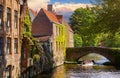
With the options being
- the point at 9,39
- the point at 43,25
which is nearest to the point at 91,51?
the point at 43,25

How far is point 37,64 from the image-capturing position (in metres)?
41.9

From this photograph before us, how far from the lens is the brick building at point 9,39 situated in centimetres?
2788

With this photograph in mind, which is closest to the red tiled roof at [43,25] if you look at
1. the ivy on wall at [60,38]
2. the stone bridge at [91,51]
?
the ivy on wall at [60,38]

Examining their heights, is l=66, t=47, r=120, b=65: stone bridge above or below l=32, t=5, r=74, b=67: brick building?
below

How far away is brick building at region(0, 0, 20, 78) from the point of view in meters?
27.9

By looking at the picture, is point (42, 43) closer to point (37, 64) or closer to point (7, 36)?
point (37, 64)

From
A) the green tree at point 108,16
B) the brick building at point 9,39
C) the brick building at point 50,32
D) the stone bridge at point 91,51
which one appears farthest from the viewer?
the stone bridge at point 91,51

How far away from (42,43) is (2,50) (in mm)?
23340

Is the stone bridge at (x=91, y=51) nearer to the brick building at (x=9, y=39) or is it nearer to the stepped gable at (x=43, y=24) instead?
the stepped gable at (x=43, y=24)

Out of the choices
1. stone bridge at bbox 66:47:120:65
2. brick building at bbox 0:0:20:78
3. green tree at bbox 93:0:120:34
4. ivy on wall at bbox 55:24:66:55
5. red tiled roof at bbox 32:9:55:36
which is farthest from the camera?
stone bridge at bbox 66:47:120:65

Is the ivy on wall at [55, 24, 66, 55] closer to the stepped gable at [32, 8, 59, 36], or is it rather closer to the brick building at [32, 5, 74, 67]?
the brick building at [32, 5, 74, 67]

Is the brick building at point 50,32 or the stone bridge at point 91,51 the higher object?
the brick building at point 50,32

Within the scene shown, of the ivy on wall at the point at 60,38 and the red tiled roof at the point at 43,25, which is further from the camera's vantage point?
the ivy on wall at the point at 60,38

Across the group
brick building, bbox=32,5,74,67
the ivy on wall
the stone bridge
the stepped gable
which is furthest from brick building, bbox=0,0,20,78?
the stone bridge
